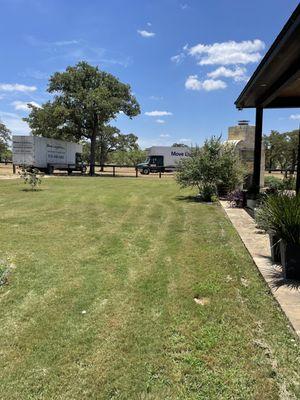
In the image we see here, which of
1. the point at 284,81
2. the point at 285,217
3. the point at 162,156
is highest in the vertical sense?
the point at 284,81

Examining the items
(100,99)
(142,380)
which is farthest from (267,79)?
(100,99)

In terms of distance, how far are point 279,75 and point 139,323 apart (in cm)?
582

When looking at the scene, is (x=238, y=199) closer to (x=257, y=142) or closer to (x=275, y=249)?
(x=257, y=142)

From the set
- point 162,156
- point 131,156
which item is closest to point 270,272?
point 162,156

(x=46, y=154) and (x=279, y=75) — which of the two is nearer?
(x=279, y=75)

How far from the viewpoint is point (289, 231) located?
4.37 meters

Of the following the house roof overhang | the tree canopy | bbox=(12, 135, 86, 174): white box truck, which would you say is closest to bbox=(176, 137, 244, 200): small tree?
the house roof overhang

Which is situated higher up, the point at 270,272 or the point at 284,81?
the point at 284,81

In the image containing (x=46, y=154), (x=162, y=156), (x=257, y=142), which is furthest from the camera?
(x=162, y=156)

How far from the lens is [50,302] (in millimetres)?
3789

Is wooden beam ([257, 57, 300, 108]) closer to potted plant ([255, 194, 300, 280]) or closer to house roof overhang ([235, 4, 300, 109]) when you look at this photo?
house roof overhang ([235, 4, 300, 109])

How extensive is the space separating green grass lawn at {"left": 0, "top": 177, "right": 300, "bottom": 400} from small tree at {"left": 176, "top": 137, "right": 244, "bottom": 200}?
6.18 metres

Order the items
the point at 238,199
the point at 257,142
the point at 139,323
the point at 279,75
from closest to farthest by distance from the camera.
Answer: the point at 139,323 < the point at 279,75 < the point at 257,142 < the point at 238,199

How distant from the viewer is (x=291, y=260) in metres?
4.30
